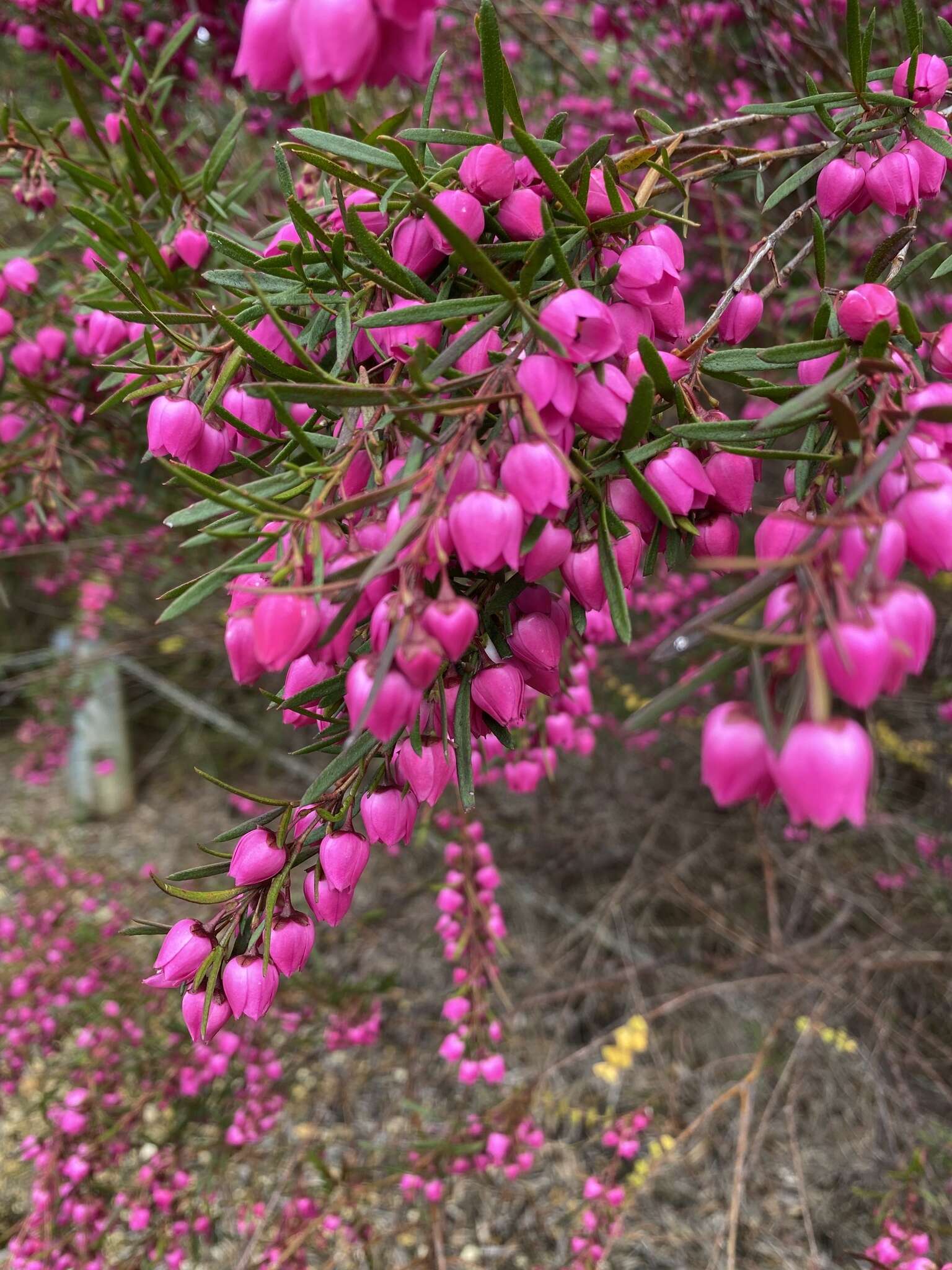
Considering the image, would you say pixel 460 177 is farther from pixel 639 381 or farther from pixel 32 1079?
pixel 32 1079

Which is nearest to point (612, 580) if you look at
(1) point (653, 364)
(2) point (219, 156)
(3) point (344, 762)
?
(1) point (653, 364)

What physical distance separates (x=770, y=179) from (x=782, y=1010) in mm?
2164

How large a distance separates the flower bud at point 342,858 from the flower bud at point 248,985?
0.09 metres

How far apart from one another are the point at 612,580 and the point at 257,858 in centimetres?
38

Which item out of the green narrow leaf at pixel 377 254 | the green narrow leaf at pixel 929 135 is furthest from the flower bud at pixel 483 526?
the green narrow leaf at pixel 929 135

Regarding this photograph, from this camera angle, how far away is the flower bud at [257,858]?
0.63m

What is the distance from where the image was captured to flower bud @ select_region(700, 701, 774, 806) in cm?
38

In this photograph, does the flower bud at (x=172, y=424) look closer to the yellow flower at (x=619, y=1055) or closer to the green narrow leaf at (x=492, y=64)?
the green narrow leaf at (x=492, y=64)

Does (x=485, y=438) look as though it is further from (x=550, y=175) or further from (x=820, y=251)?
(x=820, y=251)

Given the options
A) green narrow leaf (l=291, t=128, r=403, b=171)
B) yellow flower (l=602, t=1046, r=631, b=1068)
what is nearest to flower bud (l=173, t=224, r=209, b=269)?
green narrow leaf (l=291, t=128, r=403, b=171)

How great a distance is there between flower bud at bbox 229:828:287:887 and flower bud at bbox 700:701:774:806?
0.40m

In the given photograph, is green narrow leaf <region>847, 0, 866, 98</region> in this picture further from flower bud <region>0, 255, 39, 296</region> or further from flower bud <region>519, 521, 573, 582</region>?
flower bud <region>0, 255, 39, 296</region>

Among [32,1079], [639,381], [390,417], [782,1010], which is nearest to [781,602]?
[639,381]

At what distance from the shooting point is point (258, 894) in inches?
26.1
